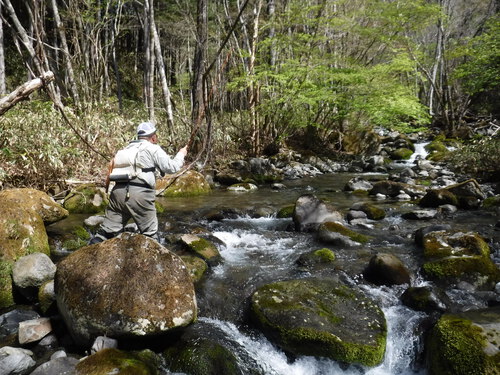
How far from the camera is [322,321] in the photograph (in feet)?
12.8

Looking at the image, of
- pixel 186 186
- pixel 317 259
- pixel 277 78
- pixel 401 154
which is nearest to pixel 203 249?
pixel 317 259

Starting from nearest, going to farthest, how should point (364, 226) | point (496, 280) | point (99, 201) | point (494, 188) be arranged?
point (496, 280) < point (364, 226) < point (99, 201) < point (494, 188)

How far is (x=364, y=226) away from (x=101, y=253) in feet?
19.2

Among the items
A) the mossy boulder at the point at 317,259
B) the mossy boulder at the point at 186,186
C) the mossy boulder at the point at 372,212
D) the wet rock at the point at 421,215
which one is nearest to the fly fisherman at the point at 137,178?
the mossy boulder at the point at 317,259

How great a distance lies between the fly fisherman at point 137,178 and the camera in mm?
4539

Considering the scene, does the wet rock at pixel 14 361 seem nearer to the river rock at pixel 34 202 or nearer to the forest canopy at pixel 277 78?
the river rock at pixel 34 202

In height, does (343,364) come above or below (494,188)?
above

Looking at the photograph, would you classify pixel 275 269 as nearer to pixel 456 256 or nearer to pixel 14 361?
pixel 456 256

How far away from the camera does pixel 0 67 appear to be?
12531mm

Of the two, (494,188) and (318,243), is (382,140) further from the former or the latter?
(318,243)

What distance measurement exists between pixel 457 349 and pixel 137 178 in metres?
4.18

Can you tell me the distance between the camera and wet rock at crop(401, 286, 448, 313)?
173 inches

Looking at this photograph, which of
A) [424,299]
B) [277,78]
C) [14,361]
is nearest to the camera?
[14,361]

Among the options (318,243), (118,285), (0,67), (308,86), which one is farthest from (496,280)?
(0,67)
